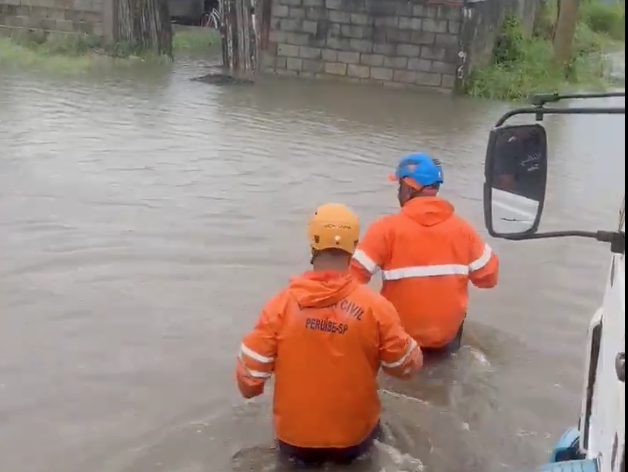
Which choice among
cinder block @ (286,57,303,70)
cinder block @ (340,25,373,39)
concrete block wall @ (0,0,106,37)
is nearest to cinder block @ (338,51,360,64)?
cinder block @ (340,25,373,39)

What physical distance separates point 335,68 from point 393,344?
14.9m

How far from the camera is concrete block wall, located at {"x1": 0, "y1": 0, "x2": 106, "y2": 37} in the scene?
19906mm

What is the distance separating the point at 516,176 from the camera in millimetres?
2688

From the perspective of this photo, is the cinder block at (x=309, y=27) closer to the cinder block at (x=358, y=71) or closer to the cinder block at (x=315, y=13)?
the cinder block at (x=315, y=13)

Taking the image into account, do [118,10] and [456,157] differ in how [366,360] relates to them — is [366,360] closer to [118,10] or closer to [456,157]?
[456,157]

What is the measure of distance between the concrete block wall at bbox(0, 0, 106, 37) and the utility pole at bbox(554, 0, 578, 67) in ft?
32.0

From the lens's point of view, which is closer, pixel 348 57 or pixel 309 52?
pixel 348 57

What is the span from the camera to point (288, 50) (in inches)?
731

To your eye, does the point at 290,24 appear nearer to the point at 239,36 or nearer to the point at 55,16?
the point at 239,36

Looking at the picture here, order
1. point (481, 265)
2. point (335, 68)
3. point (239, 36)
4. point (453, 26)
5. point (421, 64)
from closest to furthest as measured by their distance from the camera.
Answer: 1. point (481, 265)
2. point (453, 26)
3. point (421, 64)
4. point (335, 68)
5. point (239, 36)

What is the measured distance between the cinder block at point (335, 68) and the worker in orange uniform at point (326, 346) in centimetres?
1472

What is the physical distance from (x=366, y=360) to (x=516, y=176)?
1423 mm

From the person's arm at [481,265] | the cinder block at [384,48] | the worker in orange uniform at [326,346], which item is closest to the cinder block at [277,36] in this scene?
the cinder block at [384,48]

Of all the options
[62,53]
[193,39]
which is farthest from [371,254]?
[193,39]
